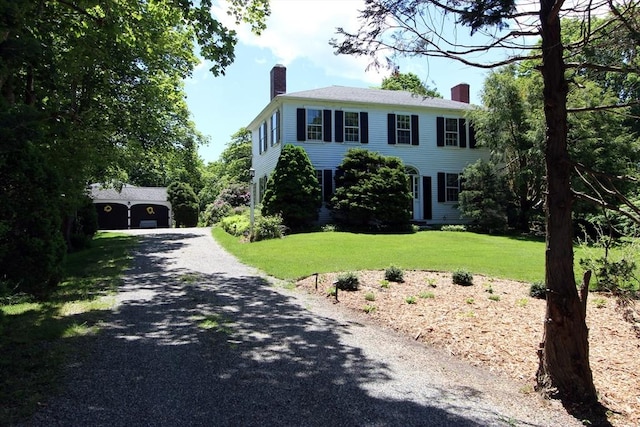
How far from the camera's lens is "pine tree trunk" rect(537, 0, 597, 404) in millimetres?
3980

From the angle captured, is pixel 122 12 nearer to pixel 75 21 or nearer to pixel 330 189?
pixel 75 21

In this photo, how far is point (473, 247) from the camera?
14.6 meters

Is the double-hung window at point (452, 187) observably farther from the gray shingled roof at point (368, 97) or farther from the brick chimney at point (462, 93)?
the brick chimney at point (462, 93)

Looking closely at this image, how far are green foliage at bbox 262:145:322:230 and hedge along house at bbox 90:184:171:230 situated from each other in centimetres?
2211

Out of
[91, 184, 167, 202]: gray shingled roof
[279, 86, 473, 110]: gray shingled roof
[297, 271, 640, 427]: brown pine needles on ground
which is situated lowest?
[297, 271, 640, 427]: brown pine needles on ground

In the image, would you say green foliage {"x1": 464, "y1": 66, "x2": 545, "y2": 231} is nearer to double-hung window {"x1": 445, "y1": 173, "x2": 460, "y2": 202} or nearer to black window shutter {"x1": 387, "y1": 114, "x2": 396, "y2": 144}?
double-hung window {"x1": 445, "y1": 173, "x2": 460, "y2": 202}

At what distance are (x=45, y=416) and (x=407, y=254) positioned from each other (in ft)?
34.2

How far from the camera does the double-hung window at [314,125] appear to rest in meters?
20.4

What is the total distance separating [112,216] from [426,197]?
26.8m

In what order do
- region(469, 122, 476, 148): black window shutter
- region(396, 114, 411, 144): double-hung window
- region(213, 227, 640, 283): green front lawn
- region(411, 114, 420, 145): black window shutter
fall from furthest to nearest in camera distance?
1. region(469, 122, 476, 148): black window shutter
2. region(411, 114, 420, 145): black window shutter
3. region(396, 114, 411, 144): double-hung window
4. region(213, 227, 640, 283): green front lawn

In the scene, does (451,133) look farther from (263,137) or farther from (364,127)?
(263,137)

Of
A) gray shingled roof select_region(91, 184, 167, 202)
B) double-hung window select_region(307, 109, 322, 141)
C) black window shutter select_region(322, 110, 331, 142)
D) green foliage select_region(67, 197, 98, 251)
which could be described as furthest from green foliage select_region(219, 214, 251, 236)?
gray shingled roof select_region(91, 184, 167, 202)

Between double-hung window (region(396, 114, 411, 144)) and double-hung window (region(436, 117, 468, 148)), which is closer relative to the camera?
double-hung window (region(396, 114, 411, 144))

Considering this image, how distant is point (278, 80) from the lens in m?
22.9
